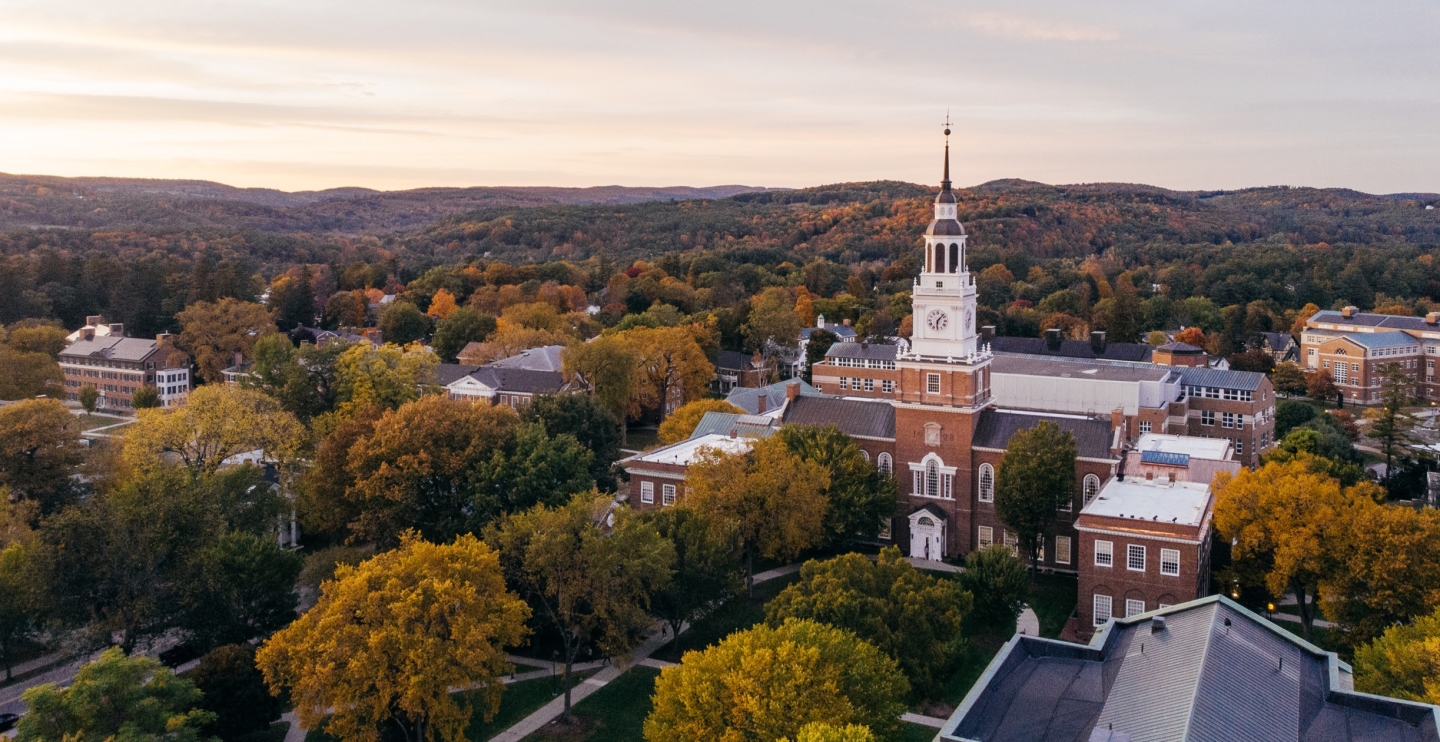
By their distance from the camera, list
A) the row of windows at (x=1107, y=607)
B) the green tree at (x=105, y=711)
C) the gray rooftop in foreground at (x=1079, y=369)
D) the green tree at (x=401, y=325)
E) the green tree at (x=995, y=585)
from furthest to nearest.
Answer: the green tree at (x=401, y=325)
the gray rooftop in foreground at (x=1079, y=369)
the row of windows at (x=1107, y=607)
the green tree at (x=995, y=585)
the green tree at (x=105, y=711)

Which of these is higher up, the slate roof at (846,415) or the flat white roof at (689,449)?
the slate roof at (846,415)

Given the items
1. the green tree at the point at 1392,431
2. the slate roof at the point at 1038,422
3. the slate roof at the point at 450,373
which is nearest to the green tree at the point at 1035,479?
the slate roof at the point at 1038,422

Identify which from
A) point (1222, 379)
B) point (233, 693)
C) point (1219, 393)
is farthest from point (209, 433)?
point (1222, 379)

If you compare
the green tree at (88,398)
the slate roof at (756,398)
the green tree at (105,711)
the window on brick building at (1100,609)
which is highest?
the slate roof at (756,398)

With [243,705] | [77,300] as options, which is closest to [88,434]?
[77,300]

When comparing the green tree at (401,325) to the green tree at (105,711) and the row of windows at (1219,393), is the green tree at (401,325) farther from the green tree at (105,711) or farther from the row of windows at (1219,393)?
the green tree at (105,711)
